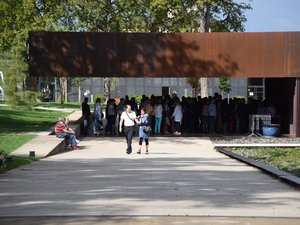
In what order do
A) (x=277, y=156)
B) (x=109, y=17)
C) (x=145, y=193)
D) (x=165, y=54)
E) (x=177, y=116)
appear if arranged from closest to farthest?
(x=145, y=193) → (x=277, y=156) → (x=165, y=54) → (x=177, y=116) → (x=109, y=17)

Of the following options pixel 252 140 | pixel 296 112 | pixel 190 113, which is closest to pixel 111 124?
pixel 190 113

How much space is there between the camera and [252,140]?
84.0 feet

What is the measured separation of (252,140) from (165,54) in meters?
5.40

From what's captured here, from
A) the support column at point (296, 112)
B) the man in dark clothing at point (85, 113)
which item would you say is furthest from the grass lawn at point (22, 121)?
the support column at point (296, 112)

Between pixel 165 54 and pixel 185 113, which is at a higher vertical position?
pixel 165 54

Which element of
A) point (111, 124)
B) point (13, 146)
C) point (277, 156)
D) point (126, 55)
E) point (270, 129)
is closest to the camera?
point (13, 146)

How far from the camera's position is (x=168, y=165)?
51.4 ft

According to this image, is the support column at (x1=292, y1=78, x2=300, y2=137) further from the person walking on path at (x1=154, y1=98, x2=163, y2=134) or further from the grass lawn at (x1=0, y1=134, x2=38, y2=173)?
the grass lawn at (x1=0, y1=134, x2=38, y2=173)

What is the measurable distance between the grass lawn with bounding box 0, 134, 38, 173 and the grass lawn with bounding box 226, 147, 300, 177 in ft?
22.6

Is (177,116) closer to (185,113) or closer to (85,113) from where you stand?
(185,113)

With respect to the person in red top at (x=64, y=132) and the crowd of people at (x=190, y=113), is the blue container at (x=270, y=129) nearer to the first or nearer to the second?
the crowd of people at (x=190, y=113)

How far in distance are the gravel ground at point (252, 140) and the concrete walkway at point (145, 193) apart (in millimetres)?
7834

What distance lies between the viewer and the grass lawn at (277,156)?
54.3 feet

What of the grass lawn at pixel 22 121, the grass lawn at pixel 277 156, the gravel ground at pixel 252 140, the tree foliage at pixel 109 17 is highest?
the tree foliage at pixel 109 17
